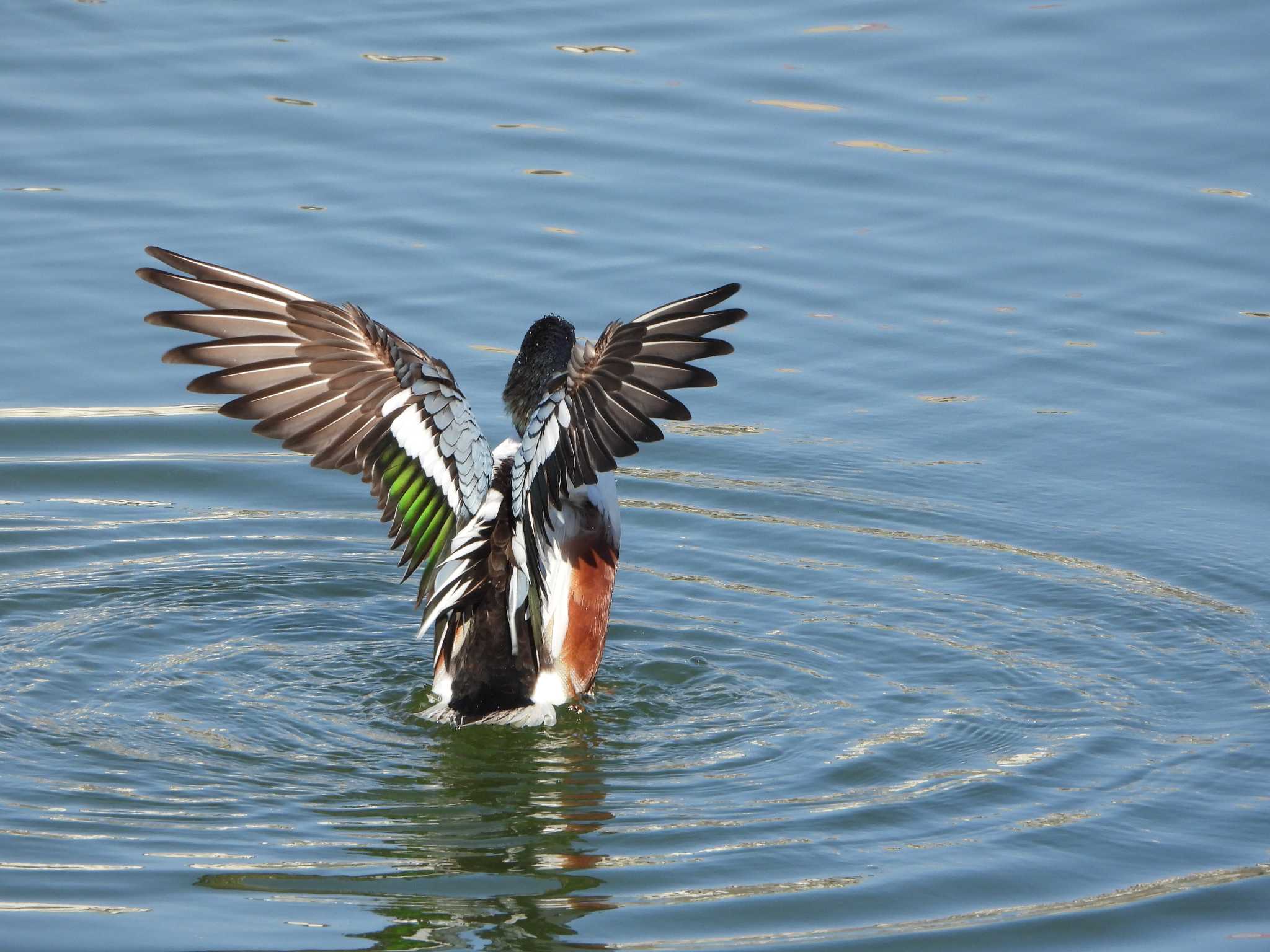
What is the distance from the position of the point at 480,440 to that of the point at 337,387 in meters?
0.61

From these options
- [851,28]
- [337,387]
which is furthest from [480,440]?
[851,28]

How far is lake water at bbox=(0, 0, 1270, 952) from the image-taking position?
636 centimetres

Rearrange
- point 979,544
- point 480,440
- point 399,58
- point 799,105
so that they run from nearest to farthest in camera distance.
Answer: point 480,440 < point 979,544 < point 799,105 < point 399,58

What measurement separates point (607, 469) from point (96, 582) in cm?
328

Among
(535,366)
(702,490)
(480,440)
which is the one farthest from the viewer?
(702,490)

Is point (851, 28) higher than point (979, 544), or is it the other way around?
point (851, 28)

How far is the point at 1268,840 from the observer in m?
6.64

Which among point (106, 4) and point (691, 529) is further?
point (106, 4)

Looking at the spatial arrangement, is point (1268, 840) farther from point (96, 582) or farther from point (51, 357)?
point (51, 357)

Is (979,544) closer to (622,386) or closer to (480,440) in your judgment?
(480,440)

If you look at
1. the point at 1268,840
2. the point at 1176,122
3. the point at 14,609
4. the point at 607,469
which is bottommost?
the point at 1268,840

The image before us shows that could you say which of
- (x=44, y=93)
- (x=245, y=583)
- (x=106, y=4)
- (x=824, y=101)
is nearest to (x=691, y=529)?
(x=245, y=583)

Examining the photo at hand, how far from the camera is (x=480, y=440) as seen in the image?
7484 mm

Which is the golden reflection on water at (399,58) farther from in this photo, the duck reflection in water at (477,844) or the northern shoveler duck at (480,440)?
the duck reflection in water at (477,844)
